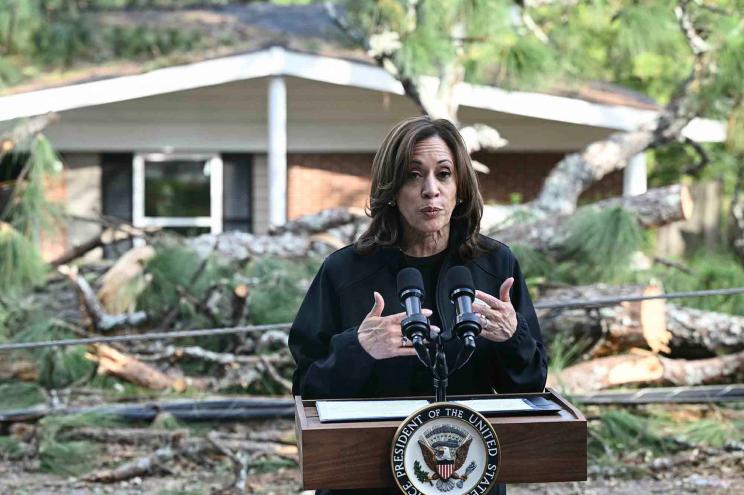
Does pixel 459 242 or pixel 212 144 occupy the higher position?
pixel 212 144

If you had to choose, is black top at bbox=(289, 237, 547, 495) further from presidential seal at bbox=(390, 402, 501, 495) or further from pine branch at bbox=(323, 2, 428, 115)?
pine branch at bbox=(323, 2, 428, 115)

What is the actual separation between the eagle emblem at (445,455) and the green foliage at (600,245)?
498 cm

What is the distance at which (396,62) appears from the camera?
8.23 m

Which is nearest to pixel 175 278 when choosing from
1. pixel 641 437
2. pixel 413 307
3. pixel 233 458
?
pixel 233 458

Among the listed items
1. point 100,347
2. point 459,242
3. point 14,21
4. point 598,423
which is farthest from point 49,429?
point 14,21

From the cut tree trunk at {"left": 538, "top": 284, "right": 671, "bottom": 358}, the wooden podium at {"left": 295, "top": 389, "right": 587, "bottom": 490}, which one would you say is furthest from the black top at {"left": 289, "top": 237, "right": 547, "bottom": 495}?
the cut tree trunk at {"left": 538, "top": 284, "right": 671, "bottom": 358}

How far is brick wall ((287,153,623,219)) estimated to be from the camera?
1203 cm

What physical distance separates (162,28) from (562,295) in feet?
22.8

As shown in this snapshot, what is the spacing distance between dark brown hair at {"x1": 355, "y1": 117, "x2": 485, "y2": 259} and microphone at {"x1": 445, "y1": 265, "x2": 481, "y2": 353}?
263 mm

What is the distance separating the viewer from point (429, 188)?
2441mm

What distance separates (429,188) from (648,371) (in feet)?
14.2

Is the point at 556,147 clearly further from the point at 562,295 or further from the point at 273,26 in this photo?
the point at 562,295

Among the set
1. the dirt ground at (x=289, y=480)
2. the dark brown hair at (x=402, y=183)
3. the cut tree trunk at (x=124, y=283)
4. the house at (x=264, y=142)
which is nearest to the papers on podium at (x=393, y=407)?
the dark brown hair at (x=402, y=183)

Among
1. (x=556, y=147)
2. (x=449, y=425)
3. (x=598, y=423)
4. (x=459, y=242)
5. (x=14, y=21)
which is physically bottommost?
(x=598, y=423)
